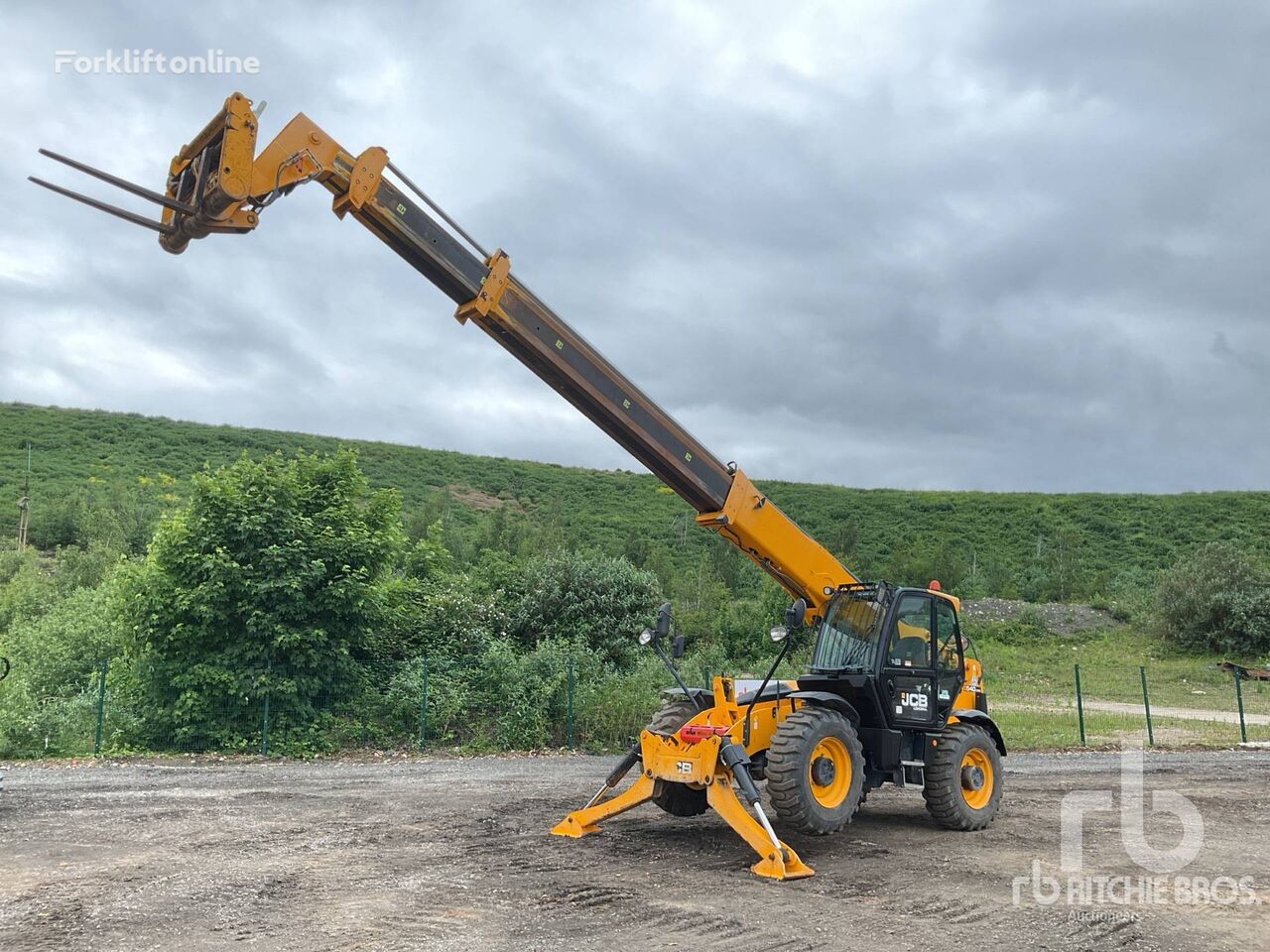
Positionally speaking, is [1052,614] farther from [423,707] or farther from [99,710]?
[99,710]

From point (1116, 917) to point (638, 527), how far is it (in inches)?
2360

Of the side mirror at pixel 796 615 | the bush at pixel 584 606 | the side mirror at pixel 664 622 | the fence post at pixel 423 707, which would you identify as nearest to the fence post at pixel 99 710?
the fence post at pixel 423 707

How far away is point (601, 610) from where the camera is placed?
2178 centimetres

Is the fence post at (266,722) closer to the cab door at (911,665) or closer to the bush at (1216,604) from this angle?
the cab door at (911,665)

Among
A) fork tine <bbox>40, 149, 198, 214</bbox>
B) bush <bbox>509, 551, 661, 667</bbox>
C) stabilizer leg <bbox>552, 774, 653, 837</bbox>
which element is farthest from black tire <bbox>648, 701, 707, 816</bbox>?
bush <bbox>509, 551, 661, 667</bbox>

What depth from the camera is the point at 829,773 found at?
925 centimetres

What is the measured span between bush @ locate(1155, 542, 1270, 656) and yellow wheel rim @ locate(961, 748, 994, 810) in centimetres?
2905

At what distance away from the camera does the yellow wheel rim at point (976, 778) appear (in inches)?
428

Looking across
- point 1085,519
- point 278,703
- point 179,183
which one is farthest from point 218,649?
point 1085,519

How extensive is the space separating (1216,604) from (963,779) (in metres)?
30.0

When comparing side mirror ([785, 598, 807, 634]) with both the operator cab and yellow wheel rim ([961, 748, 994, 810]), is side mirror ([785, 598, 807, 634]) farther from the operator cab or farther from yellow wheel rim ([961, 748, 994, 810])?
yellow wheel rim ([961, 748, 994, 810])

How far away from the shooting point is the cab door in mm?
10250

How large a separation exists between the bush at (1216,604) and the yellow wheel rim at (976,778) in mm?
29053

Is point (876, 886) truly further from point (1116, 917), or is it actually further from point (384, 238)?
point (384, 238)
